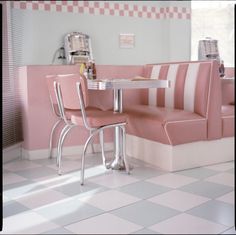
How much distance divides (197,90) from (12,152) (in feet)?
7.02

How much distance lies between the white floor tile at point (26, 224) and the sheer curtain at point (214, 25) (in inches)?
159

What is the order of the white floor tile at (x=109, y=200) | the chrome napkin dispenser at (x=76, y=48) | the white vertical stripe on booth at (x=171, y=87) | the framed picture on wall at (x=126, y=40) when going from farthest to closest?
the framed picture on wall at (x=126, y=40)
the chrome napkin dispenser at (x=76, y=48)
the white vertical stripe on booth at (x=171, y=87)
the white floor tile at (x=109, y=200)

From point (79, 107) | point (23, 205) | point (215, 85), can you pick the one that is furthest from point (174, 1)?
point (23, 205)

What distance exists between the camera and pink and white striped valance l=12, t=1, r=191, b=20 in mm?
4809

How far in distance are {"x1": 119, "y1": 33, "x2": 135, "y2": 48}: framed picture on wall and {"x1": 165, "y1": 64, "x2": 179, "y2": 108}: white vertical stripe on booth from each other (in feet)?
4.22

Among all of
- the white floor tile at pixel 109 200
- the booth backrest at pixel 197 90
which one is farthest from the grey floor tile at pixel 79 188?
the booth backrest at pixel 197 90

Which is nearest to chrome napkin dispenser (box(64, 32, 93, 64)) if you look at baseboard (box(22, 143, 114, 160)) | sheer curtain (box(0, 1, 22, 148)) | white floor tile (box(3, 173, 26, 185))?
sheer curtain (box(0, 1, 22, 148))

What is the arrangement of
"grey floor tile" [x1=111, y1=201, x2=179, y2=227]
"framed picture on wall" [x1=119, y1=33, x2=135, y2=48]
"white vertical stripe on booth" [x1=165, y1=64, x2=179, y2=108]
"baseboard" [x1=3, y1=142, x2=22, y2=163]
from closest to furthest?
"grey floor tile" [x1=111, y1=201, x2=179, y2=227], "baseboard" [x1=3, y1=142, x2=22, y2=163], "white vertical stripe on booth" [x1=165, y1=64, x2=179, y2=108], "framed picture on wall" [x1=119, y1=33, x2=135, y2=48]

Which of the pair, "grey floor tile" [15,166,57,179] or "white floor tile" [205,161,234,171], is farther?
"white floor tile" [205,161,234,171]

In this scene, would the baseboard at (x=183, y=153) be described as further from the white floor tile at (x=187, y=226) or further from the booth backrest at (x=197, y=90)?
the white floor tile at (x=187, y=226)

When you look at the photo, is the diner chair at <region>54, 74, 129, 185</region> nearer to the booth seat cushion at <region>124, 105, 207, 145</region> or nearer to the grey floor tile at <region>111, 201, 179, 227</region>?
the booth seat cushion at <region>124, 105, 207, 145</region>

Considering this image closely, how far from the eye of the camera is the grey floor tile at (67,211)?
2.42 metres

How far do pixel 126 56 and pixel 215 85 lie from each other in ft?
6.38

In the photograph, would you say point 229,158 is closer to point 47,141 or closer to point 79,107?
point 79,107
